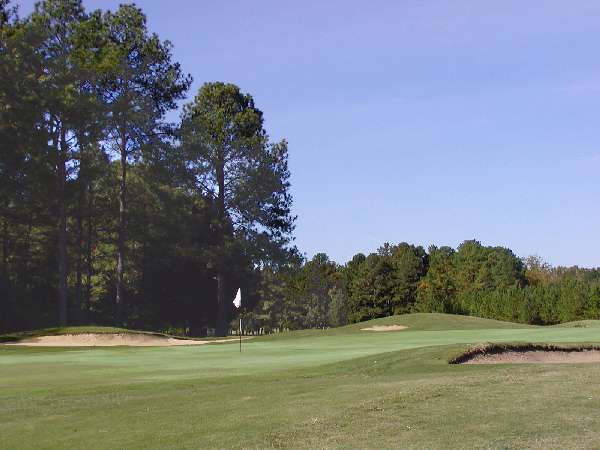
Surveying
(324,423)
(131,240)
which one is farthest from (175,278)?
(324,423)

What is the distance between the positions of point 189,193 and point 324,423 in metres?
59.1

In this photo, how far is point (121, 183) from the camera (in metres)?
63.6

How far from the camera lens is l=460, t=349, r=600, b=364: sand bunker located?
20.5m

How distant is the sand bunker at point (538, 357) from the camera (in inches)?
807

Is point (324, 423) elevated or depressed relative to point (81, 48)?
A: depressed

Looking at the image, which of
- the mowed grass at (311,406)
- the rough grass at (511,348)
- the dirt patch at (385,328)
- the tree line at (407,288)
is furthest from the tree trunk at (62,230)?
the rough grass at (511,348)

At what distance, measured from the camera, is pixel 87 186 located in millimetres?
64812

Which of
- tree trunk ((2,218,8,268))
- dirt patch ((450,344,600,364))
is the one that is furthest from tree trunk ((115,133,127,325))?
dirt patch ((450,344,600,364))

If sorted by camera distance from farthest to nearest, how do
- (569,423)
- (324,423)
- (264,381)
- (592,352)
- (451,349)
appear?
(592,352)
(451,349)
(264,381)
(324,423)
(569,423)

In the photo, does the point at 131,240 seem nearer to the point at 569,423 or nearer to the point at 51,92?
the point at 51,92

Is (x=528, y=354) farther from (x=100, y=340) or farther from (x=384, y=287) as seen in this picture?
(x=384, y=287)

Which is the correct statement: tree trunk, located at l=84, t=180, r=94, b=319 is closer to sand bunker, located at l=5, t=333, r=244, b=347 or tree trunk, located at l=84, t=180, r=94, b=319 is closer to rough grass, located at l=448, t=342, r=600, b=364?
sand bunker, located at l=5, t=333, r=244, b=347

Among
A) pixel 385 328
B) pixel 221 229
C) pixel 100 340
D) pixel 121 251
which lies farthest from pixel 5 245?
pixel 385 328

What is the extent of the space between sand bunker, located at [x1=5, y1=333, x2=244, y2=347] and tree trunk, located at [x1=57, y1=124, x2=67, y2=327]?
45.7 ft
